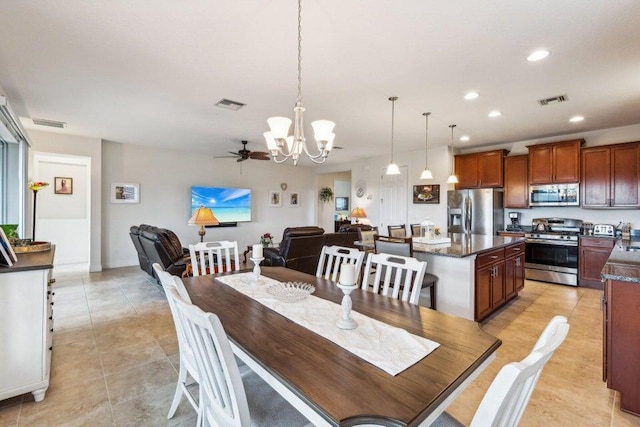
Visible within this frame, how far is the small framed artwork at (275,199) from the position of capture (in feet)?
28.2

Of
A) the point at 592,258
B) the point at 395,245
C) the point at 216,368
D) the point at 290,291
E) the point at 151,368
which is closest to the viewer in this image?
the point at 216,368

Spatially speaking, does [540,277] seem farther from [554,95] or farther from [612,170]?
[554,95]

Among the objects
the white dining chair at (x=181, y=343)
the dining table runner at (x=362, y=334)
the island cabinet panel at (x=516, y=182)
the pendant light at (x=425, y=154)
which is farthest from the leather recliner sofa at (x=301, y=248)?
the island cabinet panel at (x=516, y=182)

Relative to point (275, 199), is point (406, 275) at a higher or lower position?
lower

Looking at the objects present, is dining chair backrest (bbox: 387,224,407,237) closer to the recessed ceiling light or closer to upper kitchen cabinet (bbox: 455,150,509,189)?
the recessed ceiling light

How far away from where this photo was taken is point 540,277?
4992mm

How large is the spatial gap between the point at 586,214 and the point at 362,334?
5.83 meters

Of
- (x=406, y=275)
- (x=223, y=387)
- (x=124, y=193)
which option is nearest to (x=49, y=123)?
(x=124, y=193)

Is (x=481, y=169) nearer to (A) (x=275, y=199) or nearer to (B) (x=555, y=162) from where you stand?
(B) (x=555, y=162)

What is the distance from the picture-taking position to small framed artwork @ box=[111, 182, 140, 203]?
6062 millimetres

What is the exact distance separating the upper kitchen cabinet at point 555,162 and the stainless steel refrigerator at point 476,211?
70 centimetres

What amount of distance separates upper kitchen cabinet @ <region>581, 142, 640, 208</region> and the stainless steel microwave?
120mm

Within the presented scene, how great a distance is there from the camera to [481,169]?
19.5ft

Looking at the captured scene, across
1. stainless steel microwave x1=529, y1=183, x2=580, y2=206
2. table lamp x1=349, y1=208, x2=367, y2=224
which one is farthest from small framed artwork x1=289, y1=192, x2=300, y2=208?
stainless steel microwave x1=529, y1=183, x2=580, y2=206
